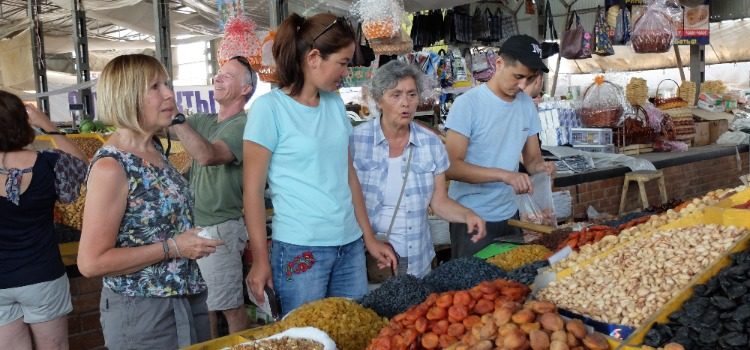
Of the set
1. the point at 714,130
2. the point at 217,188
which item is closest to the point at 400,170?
the point at 217,188

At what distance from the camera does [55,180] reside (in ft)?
9.05

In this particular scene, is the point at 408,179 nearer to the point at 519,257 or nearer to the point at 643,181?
the point at 519,257

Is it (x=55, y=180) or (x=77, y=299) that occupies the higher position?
(x=55, y=180)

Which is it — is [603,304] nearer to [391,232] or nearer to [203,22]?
[391,232]

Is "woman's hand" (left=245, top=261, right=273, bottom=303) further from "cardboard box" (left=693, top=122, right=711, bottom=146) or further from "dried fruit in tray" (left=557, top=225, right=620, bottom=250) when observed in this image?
"cardboard box" (left=693, top=122, right=711, bottom=146)

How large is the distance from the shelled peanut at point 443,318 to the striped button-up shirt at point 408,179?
966 mm

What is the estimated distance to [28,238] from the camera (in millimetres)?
2688

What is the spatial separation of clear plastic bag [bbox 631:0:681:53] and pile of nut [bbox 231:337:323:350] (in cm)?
737

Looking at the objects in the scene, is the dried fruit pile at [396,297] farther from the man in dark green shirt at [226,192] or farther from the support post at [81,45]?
the support post at [81,45]

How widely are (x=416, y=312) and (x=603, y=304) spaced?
514mm

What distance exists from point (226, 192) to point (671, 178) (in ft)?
18.6

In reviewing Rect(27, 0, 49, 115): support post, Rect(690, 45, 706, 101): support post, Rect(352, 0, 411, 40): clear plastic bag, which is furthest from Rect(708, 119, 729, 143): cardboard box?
Rect(27, 0, 49, 115): support post

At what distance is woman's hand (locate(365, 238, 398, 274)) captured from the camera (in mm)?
2680

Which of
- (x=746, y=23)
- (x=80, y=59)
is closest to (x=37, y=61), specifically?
(x=80, y=59)
